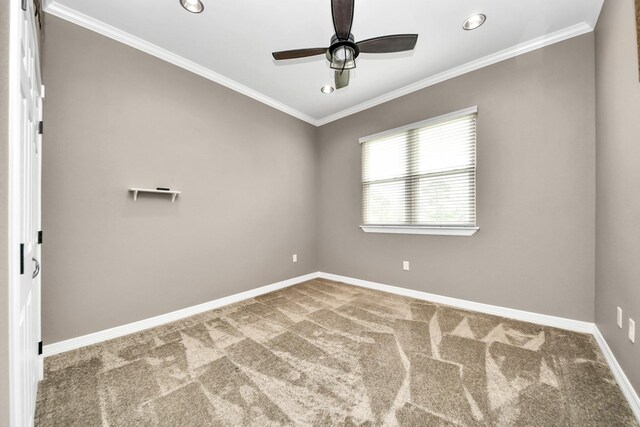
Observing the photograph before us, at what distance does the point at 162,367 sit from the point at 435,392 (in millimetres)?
1895

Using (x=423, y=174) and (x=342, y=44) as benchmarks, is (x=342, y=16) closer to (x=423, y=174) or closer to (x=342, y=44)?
(x=342, y=44)

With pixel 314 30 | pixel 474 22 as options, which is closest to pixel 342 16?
pixel 314 30

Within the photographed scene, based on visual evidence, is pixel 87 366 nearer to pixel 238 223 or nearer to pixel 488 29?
pixel 238 223

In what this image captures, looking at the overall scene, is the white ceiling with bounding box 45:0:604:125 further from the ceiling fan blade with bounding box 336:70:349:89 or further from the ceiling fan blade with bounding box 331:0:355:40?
the ceiling fan blade with bounding box 331:0:355:40

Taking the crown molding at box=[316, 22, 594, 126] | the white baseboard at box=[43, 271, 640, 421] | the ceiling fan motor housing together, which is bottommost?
the white baseboard at box=[43, 271, 640, 421]

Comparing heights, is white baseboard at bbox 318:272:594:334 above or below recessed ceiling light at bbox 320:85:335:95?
below

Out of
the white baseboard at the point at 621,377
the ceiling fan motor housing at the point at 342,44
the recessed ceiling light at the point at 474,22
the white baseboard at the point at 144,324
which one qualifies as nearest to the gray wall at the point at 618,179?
the white baseboard at the point at 621,377

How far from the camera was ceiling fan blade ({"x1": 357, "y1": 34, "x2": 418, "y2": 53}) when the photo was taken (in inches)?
71.9

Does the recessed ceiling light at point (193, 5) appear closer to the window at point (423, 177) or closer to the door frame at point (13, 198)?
the door frame at point (13, 198)

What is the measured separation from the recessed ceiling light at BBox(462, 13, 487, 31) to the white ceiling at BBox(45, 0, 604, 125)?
43mm

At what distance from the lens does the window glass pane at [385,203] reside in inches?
138

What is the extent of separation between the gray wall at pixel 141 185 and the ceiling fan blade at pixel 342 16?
1.99m

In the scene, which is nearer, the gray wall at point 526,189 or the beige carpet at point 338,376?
the beige carpet at point 338,376

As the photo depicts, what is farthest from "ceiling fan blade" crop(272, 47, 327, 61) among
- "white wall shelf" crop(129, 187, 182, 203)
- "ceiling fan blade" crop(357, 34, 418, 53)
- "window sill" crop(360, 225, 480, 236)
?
"window sill" crop(360, 225, 480, 236)
